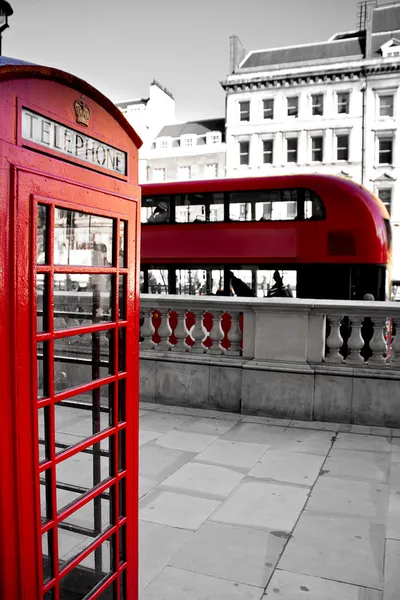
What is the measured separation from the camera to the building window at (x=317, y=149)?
36062 millimetres

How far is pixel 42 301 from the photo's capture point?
1.84 m

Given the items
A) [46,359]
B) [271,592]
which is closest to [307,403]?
[271,592]

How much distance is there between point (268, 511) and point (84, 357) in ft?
7.16

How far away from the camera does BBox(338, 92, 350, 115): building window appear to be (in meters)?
35.9

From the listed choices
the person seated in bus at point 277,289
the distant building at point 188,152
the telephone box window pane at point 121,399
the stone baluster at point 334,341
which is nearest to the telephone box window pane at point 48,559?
the telephone box window pane at point 121,399

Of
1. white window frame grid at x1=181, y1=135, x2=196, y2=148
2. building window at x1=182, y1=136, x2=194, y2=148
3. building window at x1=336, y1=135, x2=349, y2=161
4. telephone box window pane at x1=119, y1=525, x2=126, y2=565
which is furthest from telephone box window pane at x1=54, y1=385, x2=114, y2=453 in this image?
building window at x1=182, y1=136, x2=194, y2=148

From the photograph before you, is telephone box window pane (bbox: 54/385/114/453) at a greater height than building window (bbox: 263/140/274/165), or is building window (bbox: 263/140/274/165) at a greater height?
building window (bbox: 263/140/274/165)

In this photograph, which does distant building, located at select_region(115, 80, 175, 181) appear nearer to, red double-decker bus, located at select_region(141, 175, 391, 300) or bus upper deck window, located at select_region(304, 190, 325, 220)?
red double-decker bus, located at select_region(141, 175, 391, 300)

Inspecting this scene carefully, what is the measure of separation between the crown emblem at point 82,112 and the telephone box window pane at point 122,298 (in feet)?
2.08

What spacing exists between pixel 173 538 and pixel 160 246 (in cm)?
872

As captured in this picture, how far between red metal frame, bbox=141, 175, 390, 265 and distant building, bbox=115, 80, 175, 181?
1231 inches

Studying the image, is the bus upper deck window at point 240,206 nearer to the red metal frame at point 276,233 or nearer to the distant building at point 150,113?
the red metal frame at point 276,233

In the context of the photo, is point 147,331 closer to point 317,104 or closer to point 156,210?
point 156,210

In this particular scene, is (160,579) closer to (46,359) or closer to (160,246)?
(46,359)
